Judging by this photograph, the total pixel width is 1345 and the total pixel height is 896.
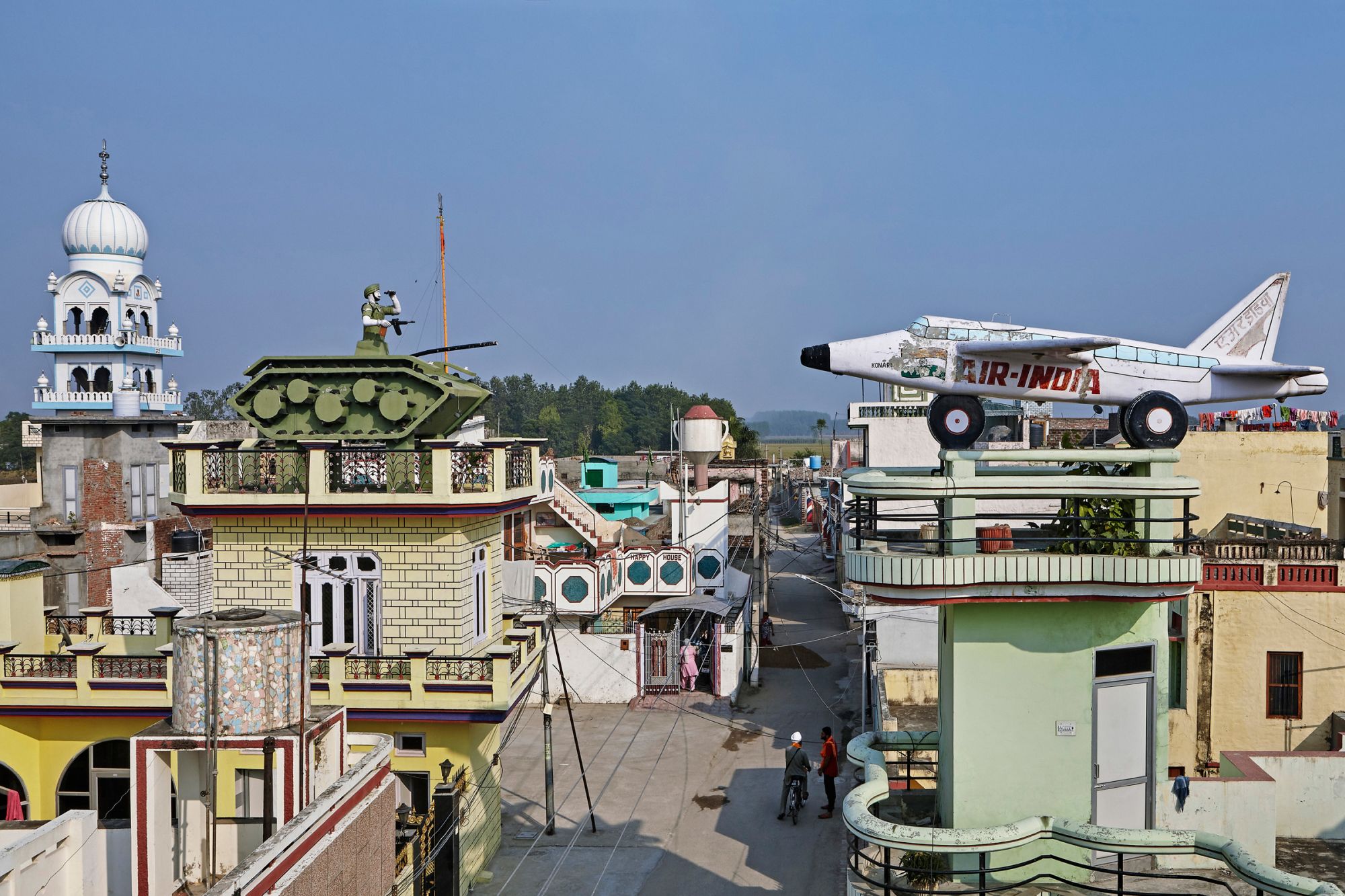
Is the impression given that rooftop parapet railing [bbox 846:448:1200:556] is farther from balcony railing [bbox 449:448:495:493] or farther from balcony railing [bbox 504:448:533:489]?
balcony railing [bbox 504:448:533:489]

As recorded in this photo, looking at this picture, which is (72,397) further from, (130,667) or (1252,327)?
(1252,327)

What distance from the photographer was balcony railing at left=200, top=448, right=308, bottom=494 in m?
17.3

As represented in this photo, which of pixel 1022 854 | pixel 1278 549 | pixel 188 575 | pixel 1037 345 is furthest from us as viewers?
pixel 188 575

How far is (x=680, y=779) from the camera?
23.5 metres

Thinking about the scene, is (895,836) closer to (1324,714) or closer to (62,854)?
(62,854)

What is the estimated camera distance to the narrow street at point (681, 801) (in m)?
18.3

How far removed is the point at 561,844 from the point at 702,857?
98.5 inches

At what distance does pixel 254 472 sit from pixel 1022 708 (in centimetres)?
1234

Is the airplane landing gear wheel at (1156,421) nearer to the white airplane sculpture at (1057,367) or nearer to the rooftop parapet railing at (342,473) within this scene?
the white airplane sculpture at (1057,367)

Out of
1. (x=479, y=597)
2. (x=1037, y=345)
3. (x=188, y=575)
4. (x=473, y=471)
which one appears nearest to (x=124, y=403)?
(x=188, y=575)

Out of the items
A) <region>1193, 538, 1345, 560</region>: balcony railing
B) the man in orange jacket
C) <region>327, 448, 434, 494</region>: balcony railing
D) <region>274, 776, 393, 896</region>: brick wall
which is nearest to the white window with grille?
<region>327, 448, 434, 494</region>: balcony railing

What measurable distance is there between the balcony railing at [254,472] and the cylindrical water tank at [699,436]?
74.9ft

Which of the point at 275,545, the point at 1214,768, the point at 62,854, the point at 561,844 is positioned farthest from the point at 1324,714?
the point at 62,854

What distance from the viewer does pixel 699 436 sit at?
3975cm
